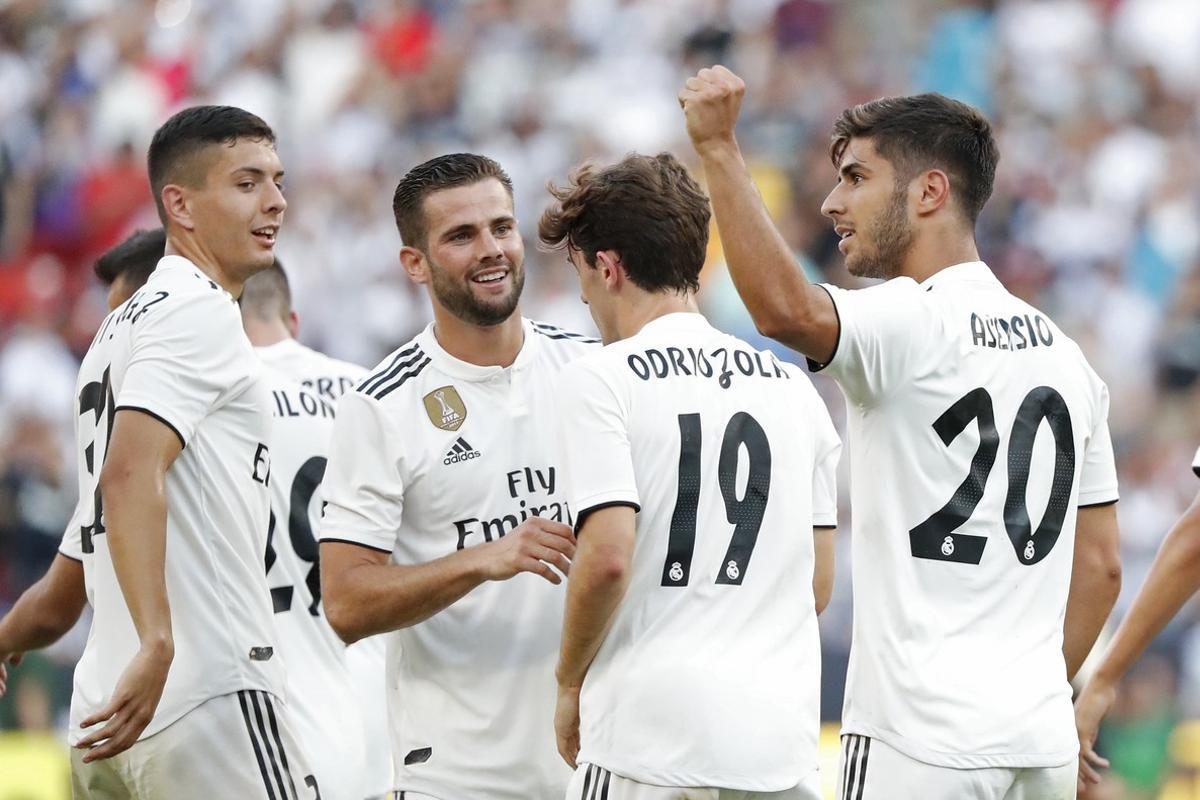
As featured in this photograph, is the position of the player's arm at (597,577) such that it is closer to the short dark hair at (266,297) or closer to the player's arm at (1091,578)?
the player's arm at (1091,578)

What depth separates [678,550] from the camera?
14.2ft

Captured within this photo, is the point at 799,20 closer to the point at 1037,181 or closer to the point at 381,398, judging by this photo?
the point at 1037,181

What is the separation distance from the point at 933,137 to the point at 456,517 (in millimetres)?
1714

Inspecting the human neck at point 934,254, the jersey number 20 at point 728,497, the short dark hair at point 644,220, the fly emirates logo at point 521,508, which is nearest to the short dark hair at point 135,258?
the fly emirates logo at point 521,508

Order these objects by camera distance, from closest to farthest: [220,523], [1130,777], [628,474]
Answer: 1. [628,474]
2. [220,523]
3. [1130,777]

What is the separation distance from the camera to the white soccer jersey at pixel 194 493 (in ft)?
15.7

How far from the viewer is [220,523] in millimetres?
4953

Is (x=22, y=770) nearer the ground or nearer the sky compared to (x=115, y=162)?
nearer the ground

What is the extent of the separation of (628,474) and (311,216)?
11017mm

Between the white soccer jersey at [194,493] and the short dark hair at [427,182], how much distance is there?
2.02 ft

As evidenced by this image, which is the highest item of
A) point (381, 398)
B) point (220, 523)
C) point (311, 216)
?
point (311, 216)

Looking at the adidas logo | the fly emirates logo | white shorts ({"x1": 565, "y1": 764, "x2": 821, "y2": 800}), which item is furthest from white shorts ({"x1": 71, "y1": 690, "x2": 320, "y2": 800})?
white shorts ({"x1": 565, "y1": 764, "x2": 821, "y2": 800})

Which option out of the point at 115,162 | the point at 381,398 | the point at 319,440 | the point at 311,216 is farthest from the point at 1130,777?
the point at 115,162

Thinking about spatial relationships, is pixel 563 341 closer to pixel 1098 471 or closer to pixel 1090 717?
pixel 1098 471
